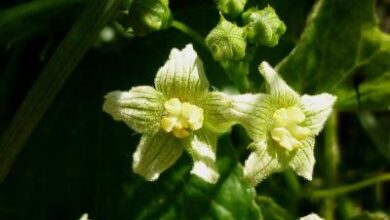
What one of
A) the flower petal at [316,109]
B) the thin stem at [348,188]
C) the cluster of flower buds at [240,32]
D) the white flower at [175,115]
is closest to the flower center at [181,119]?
the white flower at [175,115]

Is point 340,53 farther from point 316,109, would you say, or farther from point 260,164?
point 260,164

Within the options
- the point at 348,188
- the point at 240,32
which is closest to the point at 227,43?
the point at 240,32

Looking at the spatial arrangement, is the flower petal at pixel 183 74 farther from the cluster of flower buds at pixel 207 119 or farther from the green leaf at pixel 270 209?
the green leaf at pixel 270 209

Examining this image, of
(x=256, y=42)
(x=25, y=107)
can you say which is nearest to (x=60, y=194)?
(x=25, y=107)

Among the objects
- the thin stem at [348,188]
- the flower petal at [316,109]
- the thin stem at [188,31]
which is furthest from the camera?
the thin stem at [348,188]

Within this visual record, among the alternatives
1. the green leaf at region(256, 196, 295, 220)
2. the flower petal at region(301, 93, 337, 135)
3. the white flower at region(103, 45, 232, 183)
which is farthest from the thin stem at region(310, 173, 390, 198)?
the white flower at region(103, 45, 232, 183)

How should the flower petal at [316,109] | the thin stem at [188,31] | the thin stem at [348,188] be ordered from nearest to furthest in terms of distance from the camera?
the flower petal at [316,109] → the thin stem at [188,31] → the thin stem at [348,188]

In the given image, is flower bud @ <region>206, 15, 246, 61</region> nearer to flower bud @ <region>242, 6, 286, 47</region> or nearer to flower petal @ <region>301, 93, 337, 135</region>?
flower bud @ <region>242, 6, 286, 47</region>
